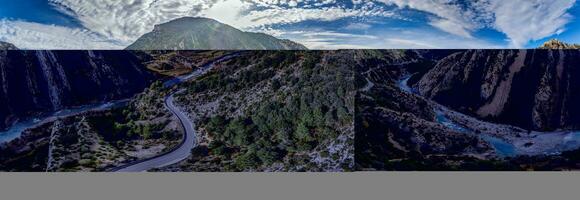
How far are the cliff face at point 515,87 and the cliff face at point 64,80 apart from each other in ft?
19.5

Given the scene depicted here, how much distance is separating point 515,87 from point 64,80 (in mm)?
9136

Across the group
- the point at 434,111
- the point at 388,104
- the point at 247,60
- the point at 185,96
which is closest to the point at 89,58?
the point at 185,96

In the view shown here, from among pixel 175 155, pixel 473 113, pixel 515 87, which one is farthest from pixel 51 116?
pixel 515 87

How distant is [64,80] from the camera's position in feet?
30.5

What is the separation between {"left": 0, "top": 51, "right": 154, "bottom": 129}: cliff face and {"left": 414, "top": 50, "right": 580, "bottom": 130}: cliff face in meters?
5.95

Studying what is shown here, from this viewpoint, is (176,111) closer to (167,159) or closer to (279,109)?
(167,159)

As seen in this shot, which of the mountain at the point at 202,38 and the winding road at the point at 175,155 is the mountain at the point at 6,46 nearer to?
the mountain at the point at 202,38

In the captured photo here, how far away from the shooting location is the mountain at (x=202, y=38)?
934 cm

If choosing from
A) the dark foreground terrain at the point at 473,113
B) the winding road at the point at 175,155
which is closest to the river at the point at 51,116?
the winding road at the point at 175,155

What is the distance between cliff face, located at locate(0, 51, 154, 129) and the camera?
924 centimetres

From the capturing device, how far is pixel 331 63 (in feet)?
30.2

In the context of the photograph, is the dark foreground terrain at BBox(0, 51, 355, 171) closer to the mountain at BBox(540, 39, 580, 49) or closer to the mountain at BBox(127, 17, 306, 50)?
the mountain at BBox(127, 17, 306, 50)

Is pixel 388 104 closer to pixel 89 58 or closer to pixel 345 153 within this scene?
pixel 345 153

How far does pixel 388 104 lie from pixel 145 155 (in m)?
4.98
